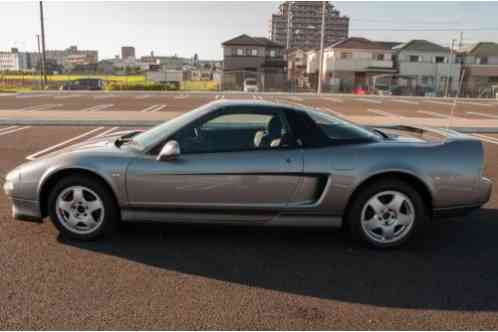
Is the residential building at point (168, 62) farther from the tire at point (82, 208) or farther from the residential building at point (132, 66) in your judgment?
the tire at point (82, 208)

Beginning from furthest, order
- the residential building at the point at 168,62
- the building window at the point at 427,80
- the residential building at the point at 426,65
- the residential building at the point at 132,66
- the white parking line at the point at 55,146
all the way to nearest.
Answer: the residential building at the point at 168,62, the residential building at the point at 132,66, the building window at the point at 427,80, the residential building at the point at 426,65, the white parking line at the point at 55,146

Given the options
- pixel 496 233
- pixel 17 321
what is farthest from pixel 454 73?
pixel 17 321

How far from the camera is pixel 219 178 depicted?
3.73 m

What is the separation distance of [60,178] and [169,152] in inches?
44.1

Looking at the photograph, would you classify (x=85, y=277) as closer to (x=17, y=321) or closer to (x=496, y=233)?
(x=17, y=321)

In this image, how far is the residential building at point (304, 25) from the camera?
73000mm

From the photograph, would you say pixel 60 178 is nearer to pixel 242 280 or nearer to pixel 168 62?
pixel 242 280

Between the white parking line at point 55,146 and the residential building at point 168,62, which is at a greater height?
the residential building at point 168,62

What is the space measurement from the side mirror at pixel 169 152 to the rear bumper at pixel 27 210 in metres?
1.28

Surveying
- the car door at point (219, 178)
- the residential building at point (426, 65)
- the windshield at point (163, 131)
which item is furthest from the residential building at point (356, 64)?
the car door at point (219, 178)

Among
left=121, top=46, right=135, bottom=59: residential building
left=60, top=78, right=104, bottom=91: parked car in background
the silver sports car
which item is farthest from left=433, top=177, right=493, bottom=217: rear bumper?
left=121, top=46, right=135, bottom=59: residential building

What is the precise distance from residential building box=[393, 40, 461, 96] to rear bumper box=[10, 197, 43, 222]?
48393mm

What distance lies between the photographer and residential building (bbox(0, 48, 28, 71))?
107750 millimetres

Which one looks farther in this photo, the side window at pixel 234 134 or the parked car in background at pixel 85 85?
the parked car in background at pixel 85 85
